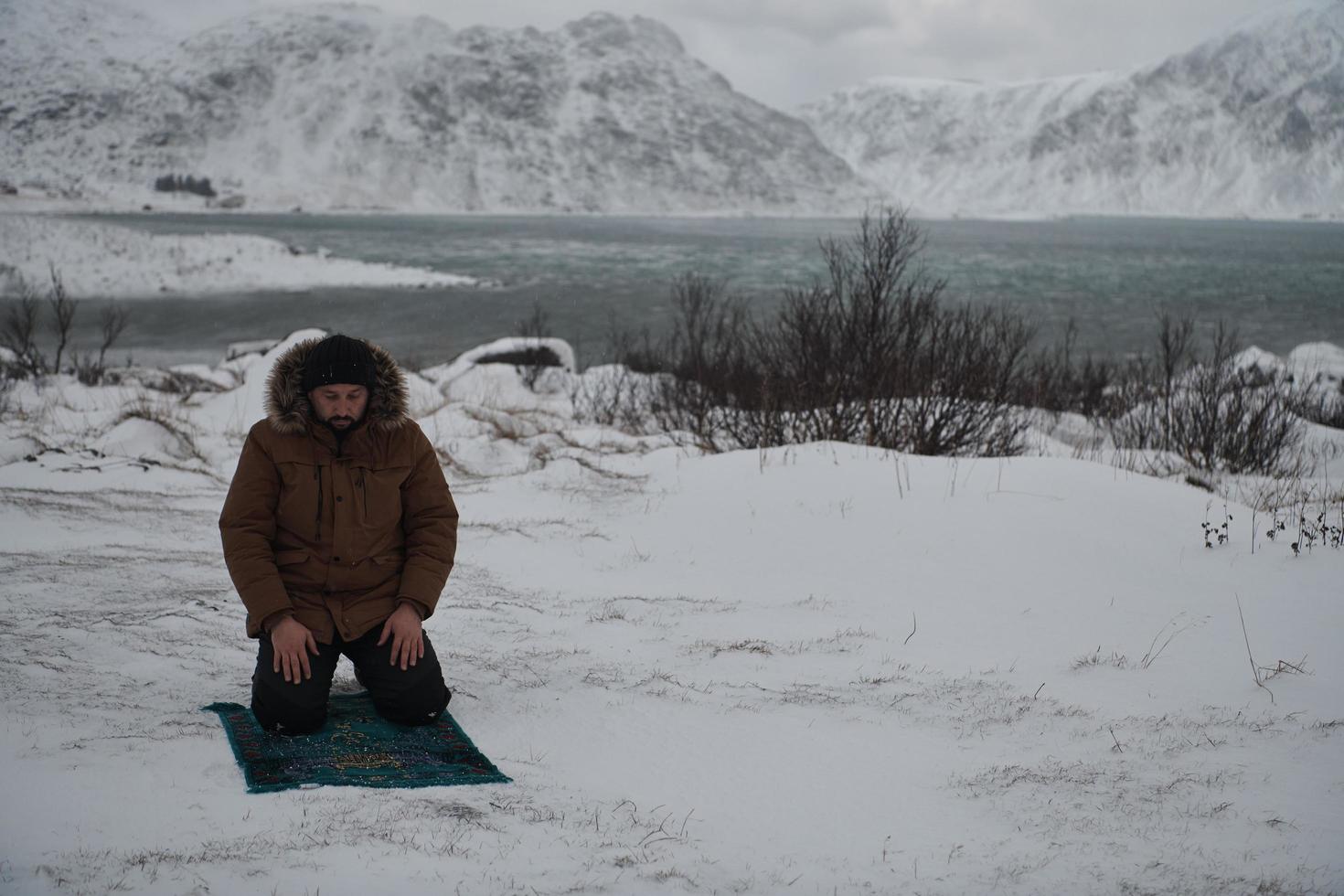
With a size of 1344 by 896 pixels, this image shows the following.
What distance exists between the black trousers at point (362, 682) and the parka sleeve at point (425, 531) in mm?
185

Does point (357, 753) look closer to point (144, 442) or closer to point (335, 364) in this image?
point (335, 364)

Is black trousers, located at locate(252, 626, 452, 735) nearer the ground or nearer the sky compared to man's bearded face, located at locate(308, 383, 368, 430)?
nearer the ground

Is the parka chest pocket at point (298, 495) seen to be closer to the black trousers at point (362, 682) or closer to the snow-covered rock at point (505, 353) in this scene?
the black trousers at point (362, 682)

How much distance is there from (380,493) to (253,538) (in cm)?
42

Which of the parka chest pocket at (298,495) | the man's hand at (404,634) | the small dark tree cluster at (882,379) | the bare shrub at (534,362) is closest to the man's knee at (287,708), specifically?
the man's hand at (404,634)

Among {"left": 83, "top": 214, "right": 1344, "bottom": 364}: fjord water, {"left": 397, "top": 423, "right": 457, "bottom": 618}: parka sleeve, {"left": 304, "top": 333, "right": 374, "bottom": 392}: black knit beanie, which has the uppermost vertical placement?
{"left": 83, "top": 214, "right": 1344, "bottom": 364}: fjord water

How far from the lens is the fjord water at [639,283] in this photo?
27.8 metres

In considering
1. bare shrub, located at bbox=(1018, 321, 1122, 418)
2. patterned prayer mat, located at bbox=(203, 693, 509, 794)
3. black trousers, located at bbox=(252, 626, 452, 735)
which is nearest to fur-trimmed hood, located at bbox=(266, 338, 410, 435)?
black trousers, located at bbox=(252, 626, 452, 735)

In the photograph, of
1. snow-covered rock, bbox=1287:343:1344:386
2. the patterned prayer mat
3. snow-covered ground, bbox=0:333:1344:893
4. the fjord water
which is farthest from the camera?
the fjord water

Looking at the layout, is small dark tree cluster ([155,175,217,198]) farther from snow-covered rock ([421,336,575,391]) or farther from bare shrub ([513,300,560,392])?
bare shrub ([513,300,560,392])

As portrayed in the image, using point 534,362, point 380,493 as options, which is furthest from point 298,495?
point 534,362

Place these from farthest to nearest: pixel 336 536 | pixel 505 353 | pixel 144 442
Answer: pixel 505 353 → pixel 144 442 → pixel 336 536

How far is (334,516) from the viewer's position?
3209 millimetres

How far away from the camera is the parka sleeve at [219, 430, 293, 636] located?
307 centimetres
